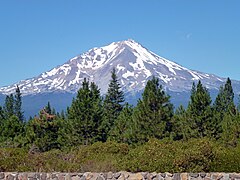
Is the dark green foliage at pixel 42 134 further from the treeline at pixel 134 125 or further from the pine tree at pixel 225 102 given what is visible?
the pine tree at pixel 225 102

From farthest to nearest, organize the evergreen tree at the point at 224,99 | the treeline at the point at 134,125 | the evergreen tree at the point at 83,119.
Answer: the evergreen tree at the point at 224,99, the evergreen tree at the point at 83,119, the treeline at the point at 134,125

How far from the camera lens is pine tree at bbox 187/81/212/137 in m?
26.7

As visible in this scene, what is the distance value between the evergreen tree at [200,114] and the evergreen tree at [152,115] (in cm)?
125

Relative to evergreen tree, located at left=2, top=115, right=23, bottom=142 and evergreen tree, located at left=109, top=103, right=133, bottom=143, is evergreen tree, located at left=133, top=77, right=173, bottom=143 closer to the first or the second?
evergreen tree, located at left=109, top=103, right=133, bottom=143

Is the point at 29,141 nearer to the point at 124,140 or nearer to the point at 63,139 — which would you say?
the point at 63,139

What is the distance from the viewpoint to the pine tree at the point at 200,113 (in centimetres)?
2667

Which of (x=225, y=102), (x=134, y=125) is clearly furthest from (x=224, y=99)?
(x=134, y=125)

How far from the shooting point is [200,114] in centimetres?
2680

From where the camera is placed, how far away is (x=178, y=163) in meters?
13.6

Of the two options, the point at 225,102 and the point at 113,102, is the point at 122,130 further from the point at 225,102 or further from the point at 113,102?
the point at 225,102

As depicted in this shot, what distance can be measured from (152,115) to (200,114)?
267 centimetres

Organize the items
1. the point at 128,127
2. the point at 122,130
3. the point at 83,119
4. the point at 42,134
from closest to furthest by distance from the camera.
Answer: the point at 42,134 → the point at 128,127 → the point at 83,119 → the point at 122,130

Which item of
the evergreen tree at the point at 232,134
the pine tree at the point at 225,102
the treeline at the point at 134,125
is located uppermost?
the pine tree at the point at 225,102

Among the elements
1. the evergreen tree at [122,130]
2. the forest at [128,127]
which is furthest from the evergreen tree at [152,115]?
the evergreen tree at [122,130]
